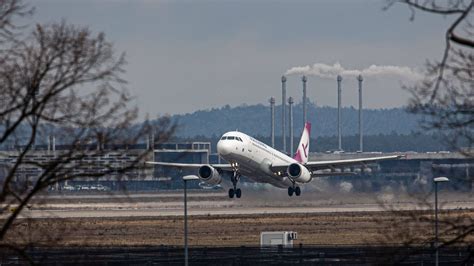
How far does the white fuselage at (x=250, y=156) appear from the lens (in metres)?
91.7

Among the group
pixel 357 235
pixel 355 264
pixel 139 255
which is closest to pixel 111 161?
pixel 355 264

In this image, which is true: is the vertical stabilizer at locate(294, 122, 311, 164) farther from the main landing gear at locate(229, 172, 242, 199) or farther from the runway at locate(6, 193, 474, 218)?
the main landing gear at locate(229, 172, 242, 199)

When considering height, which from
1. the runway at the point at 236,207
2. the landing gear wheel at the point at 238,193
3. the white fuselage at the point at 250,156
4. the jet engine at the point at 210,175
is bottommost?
the runway at the point at 236,207

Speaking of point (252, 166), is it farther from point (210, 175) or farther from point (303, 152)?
point (303, 152)

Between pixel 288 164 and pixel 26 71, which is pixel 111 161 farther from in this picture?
pixel 288 164

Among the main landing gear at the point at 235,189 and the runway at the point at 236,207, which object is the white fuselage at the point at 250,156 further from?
the runway at the point at 236,207

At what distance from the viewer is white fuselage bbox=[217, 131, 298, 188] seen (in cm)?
9169

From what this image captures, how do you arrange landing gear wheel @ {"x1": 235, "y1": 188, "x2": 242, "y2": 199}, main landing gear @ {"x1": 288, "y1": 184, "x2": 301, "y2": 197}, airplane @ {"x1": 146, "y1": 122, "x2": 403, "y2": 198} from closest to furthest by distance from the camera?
airplane @ {"x1": 146, "y1": 122, "x2": 403, "y2": 198}, landing gear wheel @ {"x1": 235, "y1": 188, "x2": 242, "y2": 199}, main landing gear @ {"x1": 288, "y1": 184, "x2": 301, "y2": 197}

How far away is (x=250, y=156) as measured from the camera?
9331 cm

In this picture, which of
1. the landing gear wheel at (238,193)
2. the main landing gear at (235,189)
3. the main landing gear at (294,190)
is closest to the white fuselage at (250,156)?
the main landing gear at (235,189)

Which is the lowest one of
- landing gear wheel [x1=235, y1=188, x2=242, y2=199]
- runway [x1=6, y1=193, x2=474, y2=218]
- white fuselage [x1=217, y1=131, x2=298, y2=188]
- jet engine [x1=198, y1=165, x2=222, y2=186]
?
runway [x1=6, y1=193, x2=474, y2=218]

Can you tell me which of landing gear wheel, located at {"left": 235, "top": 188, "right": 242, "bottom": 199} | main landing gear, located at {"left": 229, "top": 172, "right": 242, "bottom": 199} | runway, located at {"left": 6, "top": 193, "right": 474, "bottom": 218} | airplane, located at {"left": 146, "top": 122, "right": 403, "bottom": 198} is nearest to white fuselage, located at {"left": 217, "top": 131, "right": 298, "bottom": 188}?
airplane, located at {"left": 146, "top": 122, "right": 403, "bottom": 198}

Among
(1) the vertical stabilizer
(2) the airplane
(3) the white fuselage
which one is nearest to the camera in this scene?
(3) the white fuselage

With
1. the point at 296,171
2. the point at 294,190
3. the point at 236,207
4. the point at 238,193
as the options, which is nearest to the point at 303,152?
the point at 236,207
